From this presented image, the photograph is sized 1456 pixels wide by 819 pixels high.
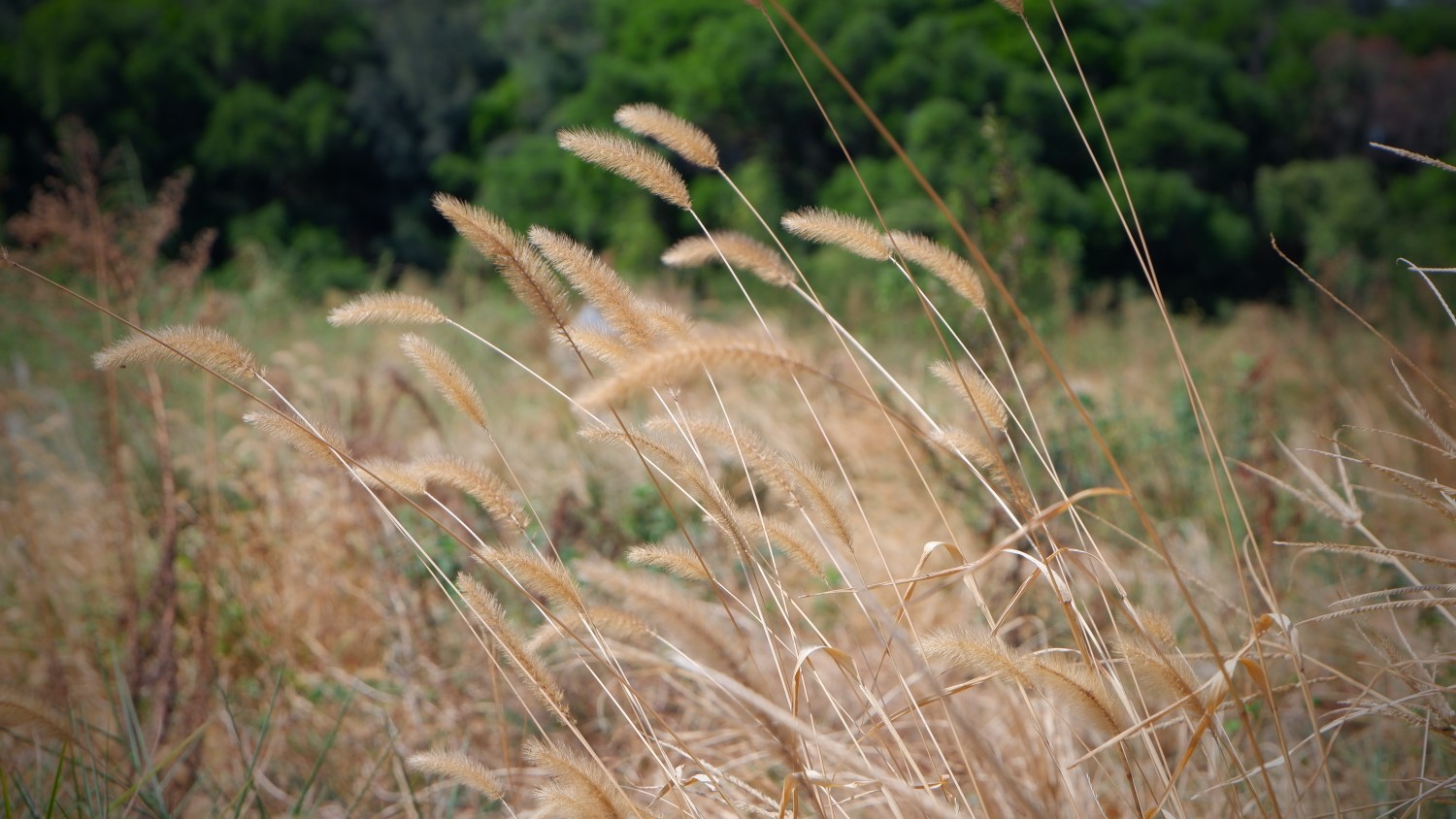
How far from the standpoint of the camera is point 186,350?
103 centimetres

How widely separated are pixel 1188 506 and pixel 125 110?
19780 mm

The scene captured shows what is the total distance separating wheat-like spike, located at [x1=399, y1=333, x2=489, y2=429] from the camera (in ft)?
3.61

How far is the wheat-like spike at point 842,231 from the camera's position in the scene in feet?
3.79

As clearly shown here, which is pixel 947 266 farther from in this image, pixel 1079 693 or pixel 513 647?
pixel 513 647

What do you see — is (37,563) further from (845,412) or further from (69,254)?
(845,412)

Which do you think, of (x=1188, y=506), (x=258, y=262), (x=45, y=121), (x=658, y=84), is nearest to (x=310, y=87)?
(x=45, y=121)

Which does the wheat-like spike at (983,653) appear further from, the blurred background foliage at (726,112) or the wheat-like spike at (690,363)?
the blurred background foliage at (726,112)

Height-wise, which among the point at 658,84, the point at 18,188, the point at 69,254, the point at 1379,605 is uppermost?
the point at 1379,605

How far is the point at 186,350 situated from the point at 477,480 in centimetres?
35

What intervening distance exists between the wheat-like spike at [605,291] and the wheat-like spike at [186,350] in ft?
1.19

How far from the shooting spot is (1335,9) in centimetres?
2028

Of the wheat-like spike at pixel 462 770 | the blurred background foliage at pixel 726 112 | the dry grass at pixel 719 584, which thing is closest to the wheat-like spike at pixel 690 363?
the dry grass at pixel 719 584

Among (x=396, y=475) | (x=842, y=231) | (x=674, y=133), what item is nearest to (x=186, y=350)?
(x=396, y=475)

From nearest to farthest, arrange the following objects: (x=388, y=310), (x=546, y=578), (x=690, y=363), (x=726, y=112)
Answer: (x=690, y=363) < (x=546, y=578) < (x=388, y=310) < (x=726, y=112)
